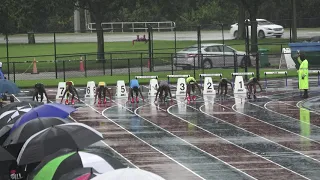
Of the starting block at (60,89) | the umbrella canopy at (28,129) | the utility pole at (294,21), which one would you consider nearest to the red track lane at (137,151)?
the umbrella canopy at (28,129)

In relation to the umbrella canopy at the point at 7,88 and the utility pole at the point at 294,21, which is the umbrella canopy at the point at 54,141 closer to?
the umbrella canopy at the point at 7,88

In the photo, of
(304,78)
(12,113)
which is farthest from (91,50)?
A: (12,113)

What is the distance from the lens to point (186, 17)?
8331 centimetres

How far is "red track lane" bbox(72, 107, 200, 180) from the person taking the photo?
55.5ft

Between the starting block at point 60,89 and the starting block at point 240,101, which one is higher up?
the starting block at point 60,89

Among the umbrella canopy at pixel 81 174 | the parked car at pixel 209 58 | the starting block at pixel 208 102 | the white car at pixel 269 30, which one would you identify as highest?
the white car at pixel 269 30

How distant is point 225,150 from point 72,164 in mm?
8958

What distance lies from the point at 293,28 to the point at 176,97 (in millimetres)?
19444

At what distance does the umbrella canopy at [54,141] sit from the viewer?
13.0 meters

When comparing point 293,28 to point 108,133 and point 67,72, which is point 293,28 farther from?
point 108,133

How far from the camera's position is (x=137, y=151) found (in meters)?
19.6

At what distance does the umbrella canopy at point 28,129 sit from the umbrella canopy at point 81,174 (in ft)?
15.1

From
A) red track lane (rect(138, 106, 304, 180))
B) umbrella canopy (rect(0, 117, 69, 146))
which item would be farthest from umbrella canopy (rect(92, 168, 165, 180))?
red track lane (rect(138, 106, 304, 180))

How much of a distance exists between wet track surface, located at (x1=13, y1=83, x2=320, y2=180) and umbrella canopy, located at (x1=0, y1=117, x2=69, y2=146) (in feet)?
8.78
